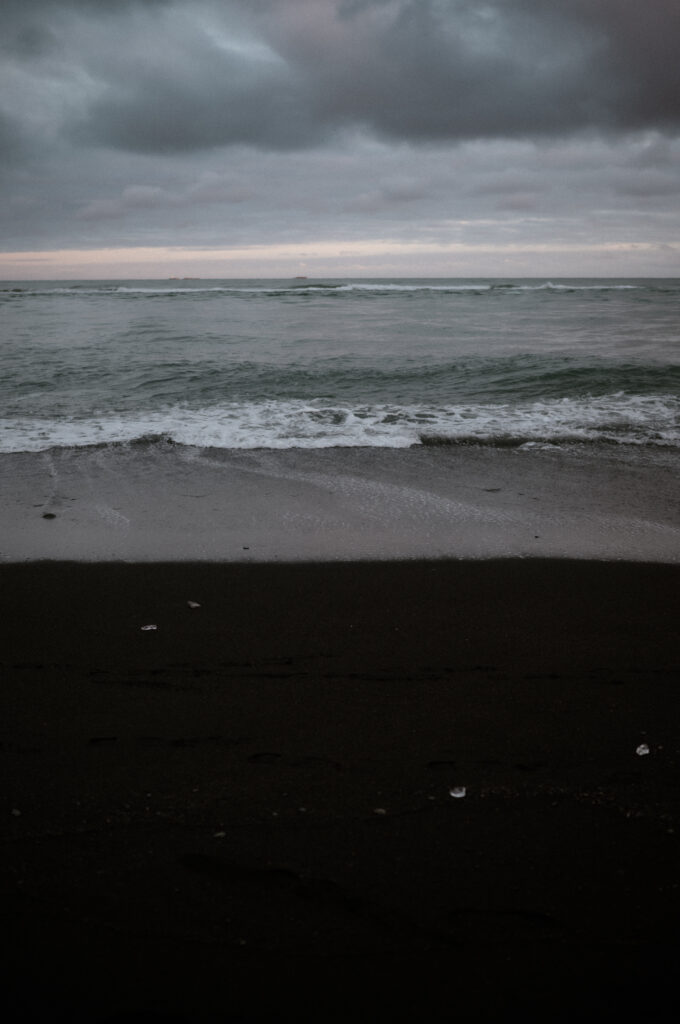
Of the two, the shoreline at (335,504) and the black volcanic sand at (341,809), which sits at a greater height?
the shoreline at (335,504)

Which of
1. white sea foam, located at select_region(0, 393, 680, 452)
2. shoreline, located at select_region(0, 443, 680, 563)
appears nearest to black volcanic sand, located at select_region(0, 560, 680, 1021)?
shoreline, located at select_region(0, 443, 680, 563)

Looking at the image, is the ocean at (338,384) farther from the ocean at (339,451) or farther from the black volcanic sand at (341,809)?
the black volcanic sand at (341,809)

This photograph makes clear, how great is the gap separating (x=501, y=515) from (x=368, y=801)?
3.29 meters

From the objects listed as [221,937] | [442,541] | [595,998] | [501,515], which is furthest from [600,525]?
[221,937]

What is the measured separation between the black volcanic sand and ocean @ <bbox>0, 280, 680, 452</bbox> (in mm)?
4418

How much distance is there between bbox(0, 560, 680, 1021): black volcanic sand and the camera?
1547mm

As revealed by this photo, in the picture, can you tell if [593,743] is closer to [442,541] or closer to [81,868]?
[81,868]

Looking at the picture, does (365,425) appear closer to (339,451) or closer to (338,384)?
(339,451)

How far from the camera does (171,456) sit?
6832 mm

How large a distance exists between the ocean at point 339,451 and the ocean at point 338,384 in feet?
0.20

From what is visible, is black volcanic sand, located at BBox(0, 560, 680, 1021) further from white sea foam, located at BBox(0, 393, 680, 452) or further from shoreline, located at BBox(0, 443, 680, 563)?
white sea foam, located at BBox(0, 393, 680, 452)

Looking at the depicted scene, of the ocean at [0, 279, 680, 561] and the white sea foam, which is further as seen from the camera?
the white sea foam

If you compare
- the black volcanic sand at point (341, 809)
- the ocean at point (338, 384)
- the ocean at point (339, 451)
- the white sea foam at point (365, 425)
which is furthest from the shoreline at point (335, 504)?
the black volcanic sand at point (341, 809)

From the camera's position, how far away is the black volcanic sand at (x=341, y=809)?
1547mm
